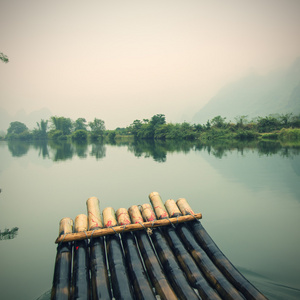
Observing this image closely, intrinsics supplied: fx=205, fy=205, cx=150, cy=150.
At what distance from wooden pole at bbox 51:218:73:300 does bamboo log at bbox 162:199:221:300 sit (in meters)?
1.82

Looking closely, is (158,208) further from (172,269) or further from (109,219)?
(172,269)

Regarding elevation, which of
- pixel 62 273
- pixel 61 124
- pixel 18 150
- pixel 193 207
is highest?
pixel 61 124

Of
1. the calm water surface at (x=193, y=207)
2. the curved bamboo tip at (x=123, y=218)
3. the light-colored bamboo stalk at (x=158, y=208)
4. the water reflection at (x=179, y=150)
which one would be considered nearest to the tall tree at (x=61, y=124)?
the water reflection at (x=179, y=150)

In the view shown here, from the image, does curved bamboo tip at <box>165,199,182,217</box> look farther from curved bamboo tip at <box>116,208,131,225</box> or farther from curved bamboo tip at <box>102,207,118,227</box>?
curved bamboo tip at <box>102,207,118,227</box>

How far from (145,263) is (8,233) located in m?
5.79

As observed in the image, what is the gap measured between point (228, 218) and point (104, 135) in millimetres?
97263

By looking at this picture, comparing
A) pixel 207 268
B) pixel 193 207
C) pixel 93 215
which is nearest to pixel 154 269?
pixel 207 268

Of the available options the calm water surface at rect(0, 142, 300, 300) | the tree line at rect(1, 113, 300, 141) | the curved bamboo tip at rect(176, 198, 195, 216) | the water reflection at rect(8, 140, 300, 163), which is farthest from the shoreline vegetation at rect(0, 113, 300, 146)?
the curved bamboo tip at rect(176, 198, 195, 216)

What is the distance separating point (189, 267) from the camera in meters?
3.36

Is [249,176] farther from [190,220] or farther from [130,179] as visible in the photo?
[190,220]

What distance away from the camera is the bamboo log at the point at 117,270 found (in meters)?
2.92

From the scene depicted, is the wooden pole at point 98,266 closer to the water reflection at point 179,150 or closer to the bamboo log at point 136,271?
the bamboo log at point 136,271

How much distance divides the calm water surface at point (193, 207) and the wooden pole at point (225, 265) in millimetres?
1266

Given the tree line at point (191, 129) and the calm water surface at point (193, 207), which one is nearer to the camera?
the calm water surface at point (193, 207)
